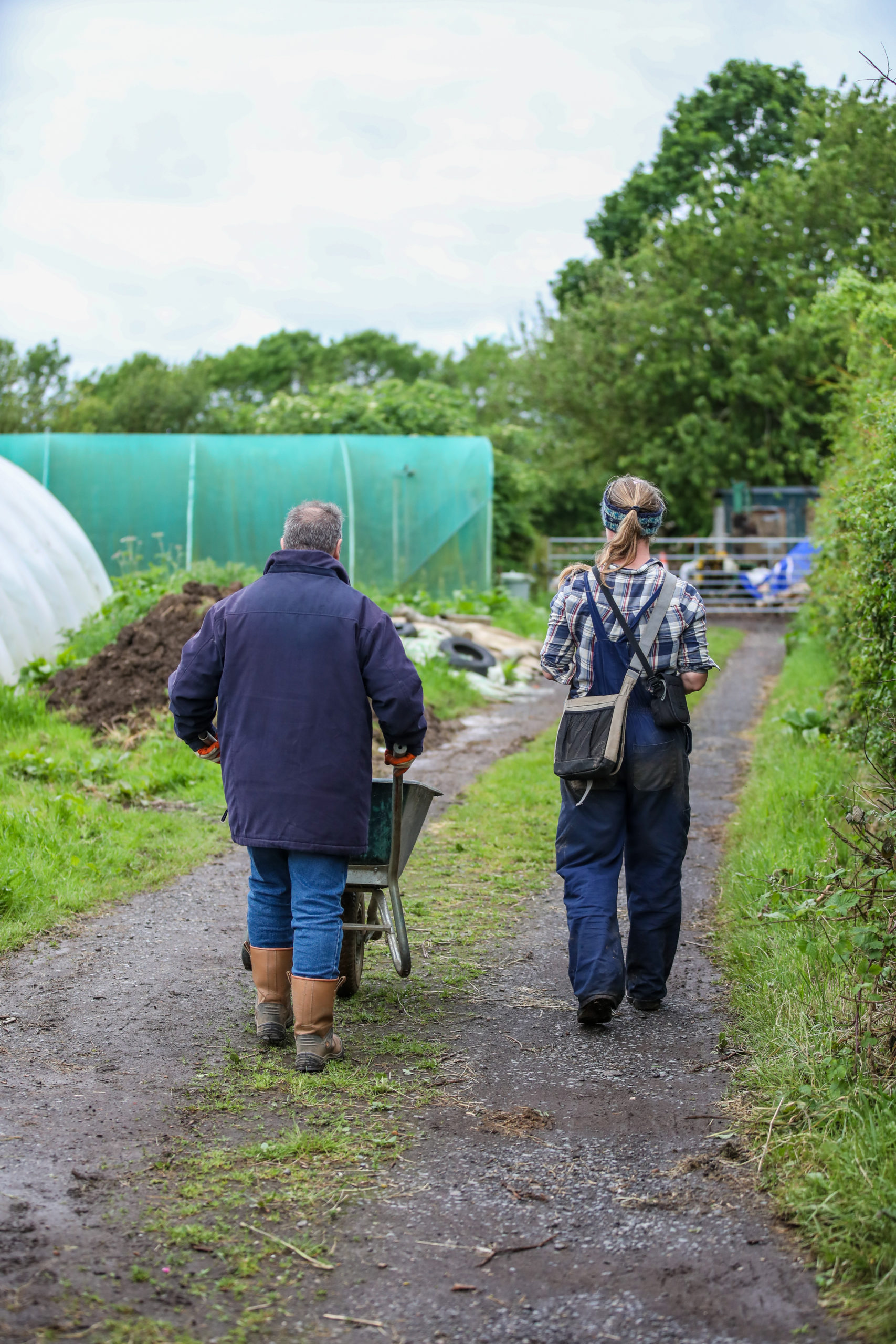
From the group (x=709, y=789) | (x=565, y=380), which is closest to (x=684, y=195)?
(x=565, y=380)

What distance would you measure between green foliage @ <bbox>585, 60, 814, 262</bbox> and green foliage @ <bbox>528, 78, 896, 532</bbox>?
14.5 ft

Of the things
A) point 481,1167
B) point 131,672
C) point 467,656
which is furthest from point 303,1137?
point 467,656

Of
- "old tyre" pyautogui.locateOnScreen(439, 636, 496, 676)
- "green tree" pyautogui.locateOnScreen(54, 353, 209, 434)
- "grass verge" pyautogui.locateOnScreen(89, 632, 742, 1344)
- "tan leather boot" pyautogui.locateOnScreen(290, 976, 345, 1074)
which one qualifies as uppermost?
"green tree" pyautogui.locateOnScreen(54, 353, 209, 434)

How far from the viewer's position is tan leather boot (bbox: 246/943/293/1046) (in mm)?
4082

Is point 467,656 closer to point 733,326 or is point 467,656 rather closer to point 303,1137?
point 303,1137

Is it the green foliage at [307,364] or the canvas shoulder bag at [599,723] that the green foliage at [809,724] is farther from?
the green foliage at [307,364]

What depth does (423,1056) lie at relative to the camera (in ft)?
13.3

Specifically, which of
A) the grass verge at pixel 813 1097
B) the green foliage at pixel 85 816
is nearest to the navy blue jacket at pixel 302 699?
the grass verge at pixel 813 1097

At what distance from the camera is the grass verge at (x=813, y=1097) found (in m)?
2.65

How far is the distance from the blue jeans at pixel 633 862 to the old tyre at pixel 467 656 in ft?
30.4

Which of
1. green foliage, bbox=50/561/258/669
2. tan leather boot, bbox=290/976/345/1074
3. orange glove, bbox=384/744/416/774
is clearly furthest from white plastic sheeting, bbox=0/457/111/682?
tan leather boot, bbox=290/976/345/1074

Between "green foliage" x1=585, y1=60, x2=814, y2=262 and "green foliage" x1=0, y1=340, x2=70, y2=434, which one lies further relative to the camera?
"green foliage" x1=0, y1=340, x2=70, y2=434

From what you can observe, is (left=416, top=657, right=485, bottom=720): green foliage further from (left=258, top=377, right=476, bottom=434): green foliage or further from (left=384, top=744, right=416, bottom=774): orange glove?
(left=258, top=377, right=476, bottom=434): green foliage

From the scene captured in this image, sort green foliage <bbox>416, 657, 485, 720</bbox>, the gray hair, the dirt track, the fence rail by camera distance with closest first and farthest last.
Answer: the dirt track
the gray hair
green foliage <bbox>416, 657, 485, 720</bbox>
the fence rail
